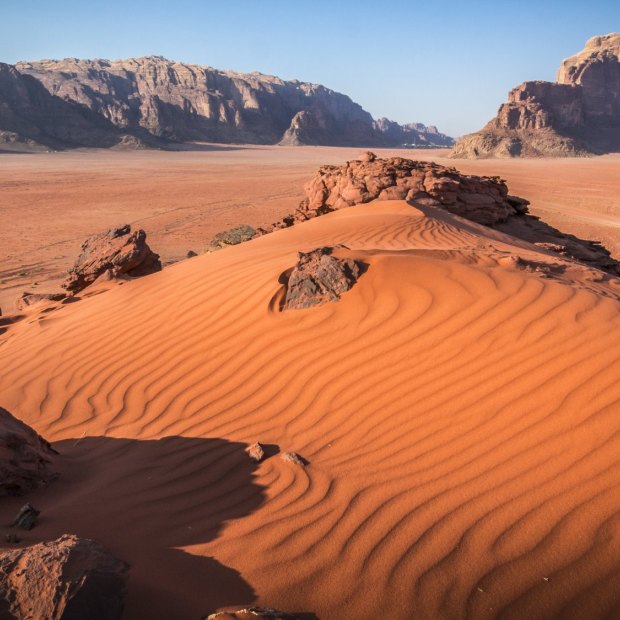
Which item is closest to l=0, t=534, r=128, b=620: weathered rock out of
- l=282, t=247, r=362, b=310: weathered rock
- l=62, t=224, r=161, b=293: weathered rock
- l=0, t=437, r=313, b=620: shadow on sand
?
l=0, t=437, r=313, b=620: shadow on sand

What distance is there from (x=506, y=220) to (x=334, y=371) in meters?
9.02

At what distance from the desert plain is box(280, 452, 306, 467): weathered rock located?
44 mm

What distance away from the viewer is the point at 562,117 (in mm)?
75750

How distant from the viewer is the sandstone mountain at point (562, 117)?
6781 centimetres

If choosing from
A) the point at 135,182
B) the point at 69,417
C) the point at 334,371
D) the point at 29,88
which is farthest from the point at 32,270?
the point at 29,88

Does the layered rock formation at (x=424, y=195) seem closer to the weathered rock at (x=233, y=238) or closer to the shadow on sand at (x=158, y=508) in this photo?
the weathered rock at (x=233, y=238)

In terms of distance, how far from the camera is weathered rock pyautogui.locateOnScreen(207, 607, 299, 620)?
207 centimetres

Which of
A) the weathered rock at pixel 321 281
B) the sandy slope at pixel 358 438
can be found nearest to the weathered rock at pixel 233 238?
the sandy slope at pixel 358 438

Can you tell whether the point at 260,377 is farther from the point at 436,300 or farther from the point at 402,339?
the point at 436,300

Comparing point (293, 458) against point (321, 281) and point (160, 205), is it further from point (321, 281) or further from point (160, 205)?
point (160, 205)

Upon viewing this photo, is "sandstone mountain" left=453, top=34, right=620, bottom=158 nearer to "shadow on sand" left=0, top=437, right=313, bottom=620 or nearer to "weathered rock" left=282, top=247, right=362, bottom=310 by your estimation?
"weathered rock" left=282, top=247, right=362, bottom=310

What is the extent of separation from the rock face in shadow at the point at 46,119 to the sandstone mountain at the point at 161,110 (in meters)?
0.12

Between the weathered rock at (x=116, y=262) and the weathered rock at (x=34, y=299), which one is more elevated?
the weathered rock at (x=116, y=262)

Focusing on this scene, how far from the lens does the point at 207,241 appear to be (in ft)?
55.2
